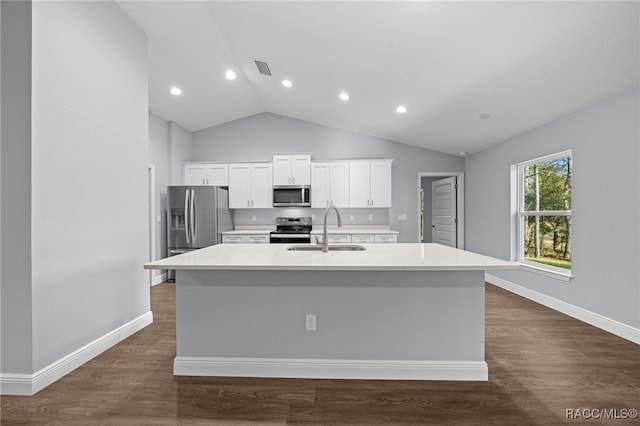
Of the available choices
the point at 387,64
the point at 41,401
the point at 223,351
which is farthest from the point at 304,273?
the point at 387,64

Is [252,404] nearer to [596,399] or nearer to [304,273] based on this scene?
[304,273]

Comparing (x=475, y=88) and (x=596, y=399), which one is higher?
(x=475, y=88)

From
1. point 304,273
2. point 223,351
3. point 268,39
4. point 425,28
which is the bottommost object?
point 223,351

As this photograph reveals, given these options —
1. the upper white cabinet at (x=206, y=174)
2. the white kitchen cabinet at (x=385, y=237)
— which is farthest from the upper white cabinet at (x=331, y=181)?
the upper white cabinet at (x=206, y=174)

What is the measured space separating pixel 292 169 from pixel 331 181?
0.73 metres

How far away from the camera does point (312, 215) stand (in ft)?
19.6

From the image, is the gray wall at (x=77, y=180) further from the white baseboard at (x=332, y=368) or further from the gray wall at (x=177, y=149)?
the gray wall at (x=177, y=149)

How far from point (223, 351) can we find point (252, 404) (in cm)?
47

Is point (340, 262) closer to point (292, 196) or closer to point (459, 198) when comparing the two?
point (292, 196)

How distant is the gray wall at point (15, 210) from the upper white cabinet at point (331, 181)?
13.2 ft

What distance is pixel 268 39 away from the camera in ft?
10.9

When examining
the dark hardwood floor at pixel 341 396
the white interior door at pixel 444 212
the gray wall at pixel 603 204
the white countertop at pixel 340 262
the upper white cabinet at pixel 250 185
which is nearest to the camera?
the dark hardwood floor at pixel 341 396

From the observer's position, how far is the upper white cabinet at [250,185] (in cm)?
567

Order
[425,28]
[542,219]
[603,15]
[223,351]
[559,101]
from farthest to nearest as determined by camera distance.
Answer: [542,219]
[559,101]
[425,28]
[223,351]
[603,15]
